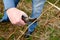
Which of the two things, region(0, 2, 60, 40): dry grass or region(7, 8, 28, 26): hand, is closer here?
region(7, 8, 28, 26): hand

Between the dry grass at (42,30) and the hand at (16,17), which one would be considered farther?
the dry grass at (42,30)

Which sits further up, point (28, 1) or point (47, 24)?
point (28, 1)

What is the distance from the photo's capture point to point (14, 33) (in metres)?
1.84

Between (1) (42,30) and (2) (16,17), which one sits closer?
(2) (16,17)

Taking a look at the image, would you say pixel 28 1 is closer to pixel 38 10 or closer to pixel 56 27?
pixel 56 27

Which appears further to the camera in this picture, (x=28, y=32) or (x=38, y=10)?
(x=28, y=32)

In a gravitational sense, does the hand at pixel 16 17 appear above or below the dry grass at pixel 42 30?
above

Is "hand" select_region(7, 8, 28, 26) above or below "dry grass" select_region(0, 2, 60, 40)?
above

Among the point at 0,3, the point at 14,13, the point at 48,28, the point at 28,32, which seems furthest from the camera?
the point at 0,3

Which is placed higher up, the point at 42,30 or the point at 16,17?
the point at 16,17

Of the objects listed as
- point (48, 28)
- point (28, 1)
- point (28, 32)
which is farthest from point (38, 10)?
point (28, 1)

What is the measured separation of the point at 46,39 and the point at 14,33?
10.3 inches

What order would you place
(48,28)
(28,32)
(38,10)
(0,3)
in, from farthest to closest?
(0,3) → (48,28) → (28,32) → (38,10)

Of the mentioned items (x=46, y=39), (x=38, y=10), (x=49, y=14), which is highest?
(x=38, y=10)
